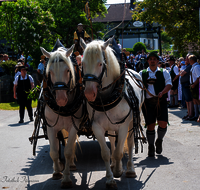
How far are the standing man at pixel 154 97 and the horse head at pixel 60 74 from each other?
235 cm

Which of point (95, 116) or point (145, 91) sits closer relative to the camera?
point (95, 116)

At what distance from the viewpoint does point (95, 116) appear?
186 inches

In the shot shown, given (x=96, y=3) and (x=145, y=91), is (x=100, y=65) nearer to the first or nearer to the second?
(x=145, y=91)

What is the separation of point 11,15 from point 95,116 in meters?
24.9

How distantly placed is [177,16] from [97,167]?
36.8 ft

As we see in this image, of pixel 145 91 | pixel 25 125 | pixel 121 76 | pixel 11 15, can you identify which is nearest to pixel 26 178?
pixel 121 76

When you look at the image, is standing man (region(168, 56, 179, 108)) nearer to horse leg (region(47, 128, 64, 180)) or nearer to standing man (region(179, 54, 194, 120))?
standing man (region(179, 54, 194, 120))

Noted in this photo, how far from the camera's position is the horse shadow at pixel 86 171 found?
15.7ft

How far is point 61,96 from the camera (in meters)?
4.35

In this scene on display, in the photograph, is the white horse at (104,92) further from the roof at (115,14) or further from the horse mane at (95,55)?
the roof at (115,14)

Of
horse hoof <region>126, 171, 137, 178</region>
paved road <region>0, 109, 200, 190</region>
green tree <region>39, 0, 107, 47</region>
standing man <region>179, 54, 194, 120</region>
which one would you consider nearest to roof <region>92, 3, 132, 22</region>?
green tree <region>39, 0, 107, 47</region>

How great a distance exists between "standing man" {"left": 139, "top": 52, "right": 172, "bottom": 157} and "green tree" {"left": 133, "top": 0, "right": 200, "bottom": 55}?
9167mm

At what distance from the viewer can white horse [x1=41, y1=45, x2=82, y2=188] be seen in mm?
4390

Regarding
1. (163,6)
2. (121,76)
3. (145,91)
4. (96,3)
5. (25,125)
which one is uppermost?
(96,3)
